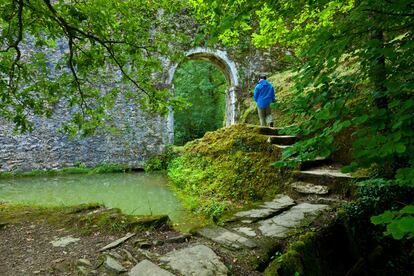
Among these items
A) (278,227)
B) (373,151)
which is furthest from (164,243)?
(373,151)

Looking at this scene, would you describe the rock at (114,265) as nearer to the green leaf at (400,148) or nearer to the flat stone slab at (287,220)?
the flat stone slab at (287,220)

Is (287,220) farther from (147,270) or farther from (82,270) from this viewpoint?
(82,270)

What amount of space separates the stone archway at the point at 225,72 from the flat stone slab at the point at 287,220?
7.81m

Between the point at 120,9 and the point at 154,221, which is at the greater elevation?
the point at 120,9

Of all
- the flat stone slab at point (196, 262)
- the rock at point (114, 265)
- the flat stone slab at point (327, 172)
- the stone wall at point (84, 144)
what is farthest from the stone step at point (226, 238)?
the stone wall at point (84, 144)

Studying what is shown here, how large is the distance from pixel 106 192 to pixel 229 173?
2856 millimetres

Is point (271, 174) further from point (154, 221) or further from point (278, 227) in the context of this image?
point (154, 221)

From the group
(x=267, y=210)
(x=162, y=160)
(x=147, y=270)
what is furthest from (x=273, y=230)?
(x=162, y=160)

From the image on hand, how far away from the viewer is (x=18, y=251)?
302 cm

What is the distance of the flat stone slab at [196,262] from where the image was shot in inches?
97.5

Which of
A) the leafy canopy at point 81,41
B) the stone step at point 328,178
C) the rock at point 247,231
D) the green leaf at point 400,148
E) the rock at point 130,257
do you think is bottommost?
the rock at point 130,257

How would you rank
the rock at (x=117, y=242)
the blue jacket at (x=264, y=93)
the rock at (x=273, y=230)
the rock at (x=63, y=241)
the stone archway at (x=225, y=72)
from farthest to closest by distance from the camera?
1. the stone archway at (x=225, y=72)
2. the blue jacket at (x=264, y=93)
3. the rock at (x=273, y=230)
4. the rock at (x=63, y=241)
5. the rock at (x=117, y=242)

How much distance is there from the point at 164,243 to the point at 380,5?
260 centimetres

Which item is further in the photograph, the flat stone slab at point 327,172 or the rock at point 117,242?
the flat stone slab at point 327,172
